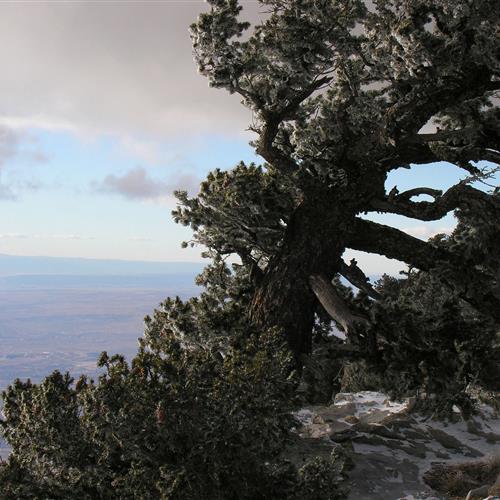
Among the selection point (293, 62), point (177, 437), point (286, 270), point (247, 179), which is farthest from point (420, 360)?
point (293, 62)

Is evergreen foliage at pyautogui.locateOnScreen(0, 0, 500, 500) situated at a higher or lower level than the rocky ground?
higher

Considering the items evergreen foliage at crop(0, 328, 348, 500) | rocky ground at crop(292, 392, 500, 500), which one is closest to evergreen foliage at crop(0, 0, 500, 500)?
evergreen foliage at crop(0, 328, 348, 500)

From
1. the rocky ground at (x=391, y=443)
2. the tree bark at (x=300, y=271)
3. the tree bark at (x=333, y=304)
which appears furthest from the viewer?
the tree bark at (x=300, y=271)

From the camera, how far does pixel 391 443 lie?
A: 35.6ft

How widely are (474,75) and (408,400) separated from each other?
767 cm

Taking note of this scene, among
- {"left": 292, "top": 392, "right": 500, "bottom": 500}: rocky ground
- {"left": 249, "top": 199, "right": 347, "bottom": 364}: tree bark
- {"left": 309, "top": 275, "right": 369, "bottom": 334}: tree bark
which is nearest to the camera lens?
{"left": 292, "top": 392, "right": 500, "bottom": 500}: rocky ground

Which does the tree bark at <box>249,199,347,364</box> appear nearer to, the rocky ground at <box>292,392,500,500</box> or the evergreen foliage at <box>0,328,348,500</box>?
the rocky ground at <box>292,392,500,500</box>

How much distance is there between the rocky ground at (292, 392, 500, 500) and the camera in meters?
8.88

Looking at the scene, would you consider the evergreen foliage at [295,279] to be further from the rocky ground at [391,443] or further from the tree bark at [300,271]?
the rocky ground at [391,443]

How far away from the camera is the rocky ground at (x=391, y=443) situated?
8.88 m

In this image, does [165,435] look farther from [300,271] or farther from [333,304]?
[300,271]

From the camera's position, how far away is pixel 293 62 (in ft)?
34.0

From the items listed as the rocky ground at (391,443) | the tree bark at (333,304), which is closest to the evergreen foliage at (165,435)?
the rocky ground at (391,443)

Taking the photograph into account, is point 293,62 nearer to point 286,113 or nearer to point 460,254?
point 286,113
